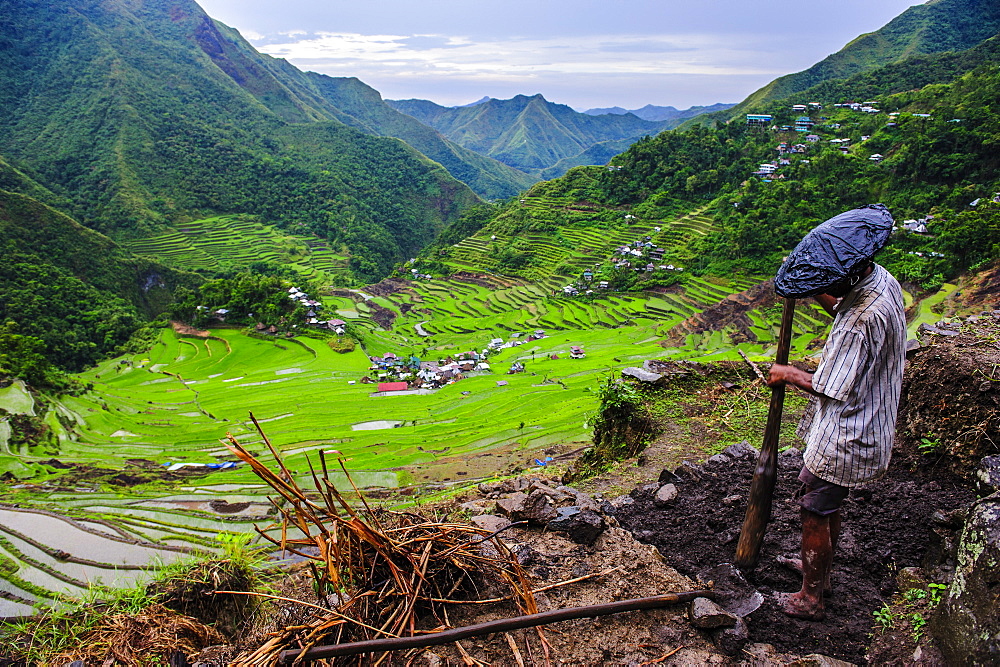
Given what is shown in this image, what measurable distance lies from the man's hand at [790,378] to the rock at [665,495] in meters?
1.26

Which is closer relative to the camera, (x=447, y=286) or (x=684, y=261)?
(x=684, y=261)

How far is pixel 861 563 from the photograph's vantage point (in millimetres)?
2326

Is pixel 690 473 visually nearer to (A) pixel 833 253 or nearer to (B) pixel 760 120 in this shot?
(A) pixel 833 253

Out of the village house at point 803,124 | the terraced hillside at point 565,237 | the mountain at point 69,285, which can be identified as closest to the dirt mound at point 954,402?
the terraced hillside at point 565,237

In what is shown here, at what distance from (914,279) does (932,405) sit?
68.4 feet

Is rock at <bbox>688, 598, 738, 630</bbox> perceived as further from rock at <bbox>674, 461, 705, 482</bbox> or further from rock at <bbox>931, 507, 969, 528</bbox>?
rock at <bbox>674, 461, 705, 482</bbox>

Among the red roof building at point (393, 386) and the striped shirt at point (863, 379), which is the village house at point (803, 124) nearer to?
the red roof building at point (393, 386)

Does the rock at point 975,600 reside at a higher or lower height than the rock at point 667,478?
higher

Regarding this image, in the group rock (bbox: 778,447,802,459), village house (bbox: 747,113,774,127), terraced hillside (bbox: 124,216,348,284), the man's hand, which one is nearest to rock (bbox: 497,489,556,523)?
the man's hand

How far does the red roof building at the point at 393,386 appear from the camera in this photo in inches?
999

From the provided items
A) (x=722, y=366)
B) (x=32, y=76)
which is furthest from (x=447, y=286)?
(x=32, y=76)

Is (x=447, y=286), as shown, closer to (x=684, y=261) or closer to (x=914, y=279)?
(x=684, y=261)

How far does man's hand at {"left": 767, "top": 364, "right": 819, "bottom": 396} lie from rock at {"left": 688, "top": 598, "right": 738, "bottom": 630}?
913mm

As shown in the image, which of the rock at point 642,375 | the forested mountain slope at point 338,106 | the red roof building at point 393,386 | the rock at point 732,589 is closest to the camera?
the rock at point 732,589
